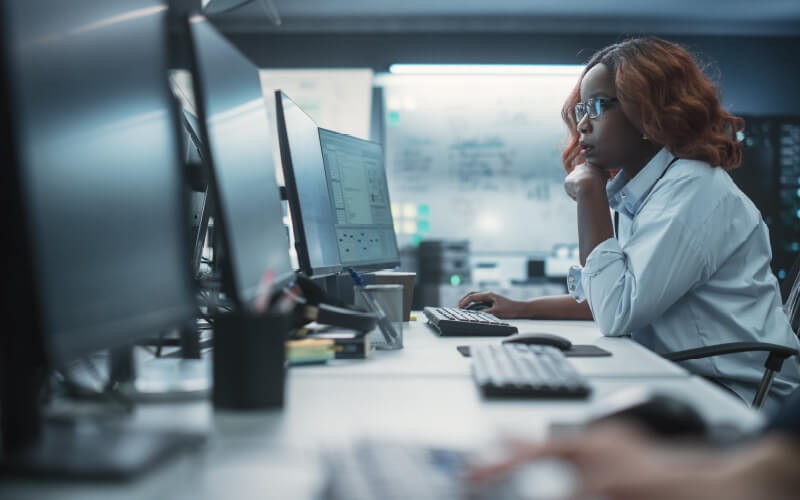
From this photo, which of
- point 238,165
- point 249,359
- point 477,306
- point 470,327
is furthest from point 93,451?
point 477,306

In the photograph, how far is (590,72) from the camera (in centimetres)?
188

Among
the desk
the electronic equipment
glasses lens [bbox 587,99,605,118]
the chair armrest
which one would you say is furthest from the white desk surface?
the electronic equipment

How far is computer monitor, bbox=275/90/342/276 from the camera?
141cm

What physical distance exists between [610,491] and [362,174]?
1.54 metres

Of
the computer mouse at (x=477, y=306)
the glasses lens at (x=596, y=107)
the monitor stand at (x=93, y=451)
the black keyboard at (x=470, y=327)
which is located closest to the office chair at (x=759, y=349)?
the black keyboard at (x=470, y=327)

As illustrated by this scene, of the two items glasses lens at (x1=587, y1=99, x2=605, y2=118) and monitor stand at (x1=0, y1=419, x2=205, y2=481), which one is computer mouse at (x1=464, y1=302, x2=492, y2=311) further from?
monitor stand at (x1=0, y1=419, x2=205, y2=481)

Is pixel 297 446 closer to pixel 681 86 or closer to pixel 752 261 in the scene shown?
pixel 752 261

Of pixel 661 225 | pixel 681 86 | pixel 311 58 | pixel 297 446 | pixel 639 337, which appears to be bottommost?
pixel 639 337

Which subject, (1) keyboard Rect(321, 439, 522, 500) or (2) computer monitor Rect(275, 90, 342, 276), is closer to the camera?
(1) keyboard Rect(321, 439, 522, 500)

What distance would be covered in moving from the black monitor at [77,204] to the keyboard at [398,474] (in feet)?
0.55

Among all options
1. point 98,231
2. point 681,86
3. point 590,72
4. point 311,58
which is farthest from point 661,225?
point 311,58

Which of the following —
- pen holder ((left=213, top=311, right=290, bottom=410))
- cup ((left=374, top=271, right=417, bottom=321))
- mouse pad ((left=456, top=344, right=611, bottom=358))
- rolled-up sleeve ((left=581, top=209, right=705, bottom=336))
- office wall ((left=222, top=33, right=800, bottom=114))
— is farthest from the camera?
office wall ((left=222, top=33, right=800, bottom=114))

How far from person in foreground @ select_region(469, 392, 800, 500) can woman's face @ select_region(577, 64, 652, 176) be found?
140 cm

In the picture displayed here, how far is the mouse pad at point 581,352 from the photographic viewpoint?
48.8 inches
